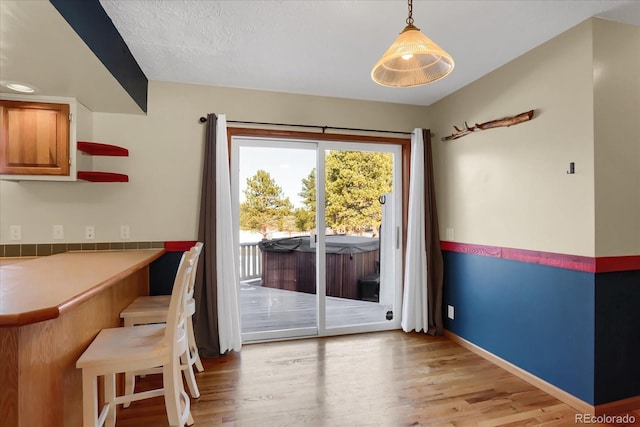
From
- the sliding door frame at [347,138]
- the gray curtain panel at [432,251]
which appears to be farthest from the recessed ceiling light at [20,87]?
the gray curtain panel at [432,251]

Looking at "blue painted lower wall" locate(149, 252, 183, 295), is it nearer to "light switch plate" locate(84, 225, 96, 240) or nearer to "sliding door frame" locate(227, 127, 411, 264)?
"light switch plate" locate(84, 225, 96, 240)

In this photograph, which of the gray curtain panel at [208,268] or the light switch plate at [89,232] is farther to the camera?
the gray curtain panel at [208,268]

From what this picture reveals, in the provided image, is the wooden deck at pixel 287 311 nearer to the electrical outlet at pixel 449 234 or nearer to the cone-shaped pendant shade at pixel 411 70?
the electrical outlet at pixel 449 234

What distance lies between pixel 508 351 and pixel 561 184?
144 centimetres

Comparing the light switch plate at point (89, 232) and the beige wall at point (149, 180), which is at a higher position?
the beige wall at point (149, 180)

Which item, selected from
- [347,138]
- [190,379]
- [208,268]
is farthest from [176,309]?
[347,138]

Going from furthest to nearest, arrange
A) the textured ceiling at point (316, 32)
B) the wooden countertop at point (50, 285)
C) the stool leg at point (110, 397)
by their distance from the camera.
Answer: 1. the textured ceiling at point (316, 32)
2. the stool leg at point (110, 397)
3. the wooden countertop at point (50, 285)

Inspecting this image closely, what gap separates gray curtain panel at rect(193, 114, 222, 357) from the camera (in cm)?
314

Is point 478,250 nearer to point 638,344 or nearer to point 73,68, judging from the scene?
point 638,344

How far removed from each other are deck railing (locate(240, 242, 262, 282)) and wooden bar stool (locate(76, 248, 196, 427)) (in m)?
1.49

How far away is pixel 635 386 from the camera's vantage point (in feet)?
7.55

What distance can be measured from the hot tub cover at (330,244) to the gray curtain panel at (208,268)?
23.5 inches

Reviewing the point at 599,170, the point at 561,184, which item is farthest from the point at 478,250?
the point at 599,170

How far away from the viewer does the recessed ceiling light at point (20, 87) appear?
7.98ft
